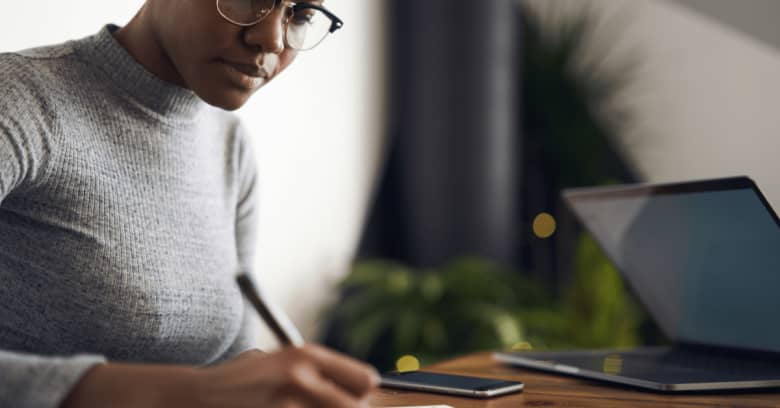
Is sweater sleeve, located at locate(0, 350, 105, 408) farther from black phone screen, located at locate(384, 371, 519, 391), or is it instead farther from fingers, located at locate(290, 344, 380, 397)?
black phone screen, located at locate(384, 371, 519, 391)

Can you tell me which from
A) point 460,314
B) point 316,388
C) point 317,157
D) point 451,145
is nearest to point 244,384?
point 316,388

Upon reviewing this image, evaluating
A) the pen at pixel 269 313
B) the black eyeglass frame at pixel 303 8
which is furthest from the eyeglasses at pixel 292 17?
the pen at pixel 269 313

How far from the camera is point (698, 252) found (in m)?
1.08

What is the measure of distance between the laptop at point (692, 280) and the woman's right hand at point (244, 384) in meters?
0.52

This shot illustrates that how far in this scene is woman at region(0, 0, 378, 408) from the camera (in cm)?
84

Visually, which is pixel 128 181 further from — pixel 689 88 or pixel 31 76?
pixel 689 88

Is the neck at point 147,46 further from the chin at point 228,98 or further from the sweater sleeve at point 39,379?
the sweater sleeve at point 39,379

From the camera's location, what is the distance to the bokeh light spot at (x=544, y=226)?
12.0ft

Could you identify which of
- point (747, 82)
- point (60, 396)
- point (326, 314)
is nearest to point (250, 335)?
point (60, 396)

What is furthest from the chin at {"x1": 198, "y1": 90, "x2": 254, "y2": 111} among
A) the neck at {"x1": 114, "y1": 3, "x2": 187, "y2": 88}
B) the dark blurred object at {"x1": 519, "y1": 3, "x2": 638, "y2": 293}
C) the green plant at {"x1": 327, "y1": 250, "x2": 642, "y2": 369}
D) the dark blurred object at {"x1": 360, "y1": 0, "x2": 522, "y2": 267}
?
the dark blurred object at {"x1": 519, "y1": 3, "x2": 638, "y2": 293}

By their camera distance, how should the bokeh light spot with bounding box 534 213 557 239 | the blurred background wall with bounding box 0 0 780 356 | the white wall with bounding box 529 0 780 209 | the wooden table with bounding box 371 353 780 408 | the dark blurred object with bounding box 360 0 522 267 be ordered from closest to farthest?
1. the wooden table with bounding box 371 353 780 408
2. the blurred background wall with bounding box 0 0 780 356
3. the dark blurred object with bounding box 360 0 522 267
4. the white wall with bounding box 529 0 780 209
5. the bokeh light spot with bounding box 534 213 557 239

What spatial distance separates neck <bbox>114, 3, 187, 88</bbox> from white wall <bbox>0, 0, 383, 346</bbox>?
1.90ft

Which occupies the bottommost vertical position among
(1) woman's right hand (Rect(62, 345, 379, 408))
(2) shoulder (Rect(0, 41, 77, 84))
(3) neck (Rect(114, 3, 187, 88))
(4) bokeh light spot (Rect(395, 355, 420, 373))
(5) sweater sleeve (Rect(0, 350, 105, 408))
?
(4) bokeh light spot (Rect(395, 355, 420, 373))

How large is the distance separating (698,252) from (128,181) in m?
0.73
